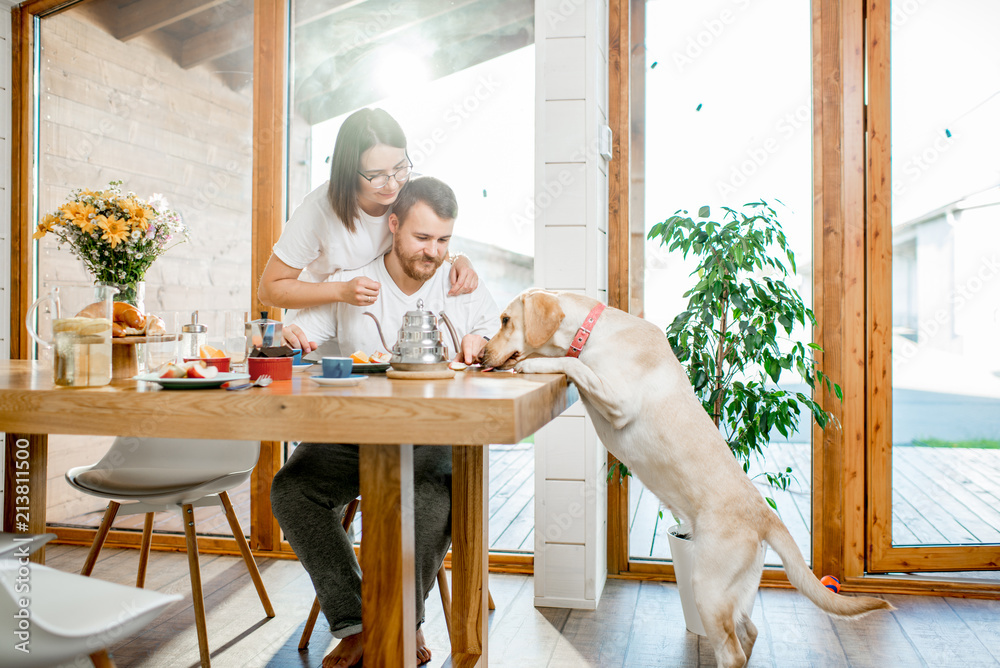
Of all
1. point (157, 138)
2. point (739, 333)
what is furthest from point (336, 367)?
point (157, 138)

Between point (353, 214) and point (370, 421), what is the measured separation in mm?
1299

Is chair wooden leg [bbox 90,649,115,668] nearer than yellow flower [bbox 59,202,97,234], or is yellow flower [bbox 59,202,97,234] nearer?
chair wooden leg [bbox 90,649,115,668]

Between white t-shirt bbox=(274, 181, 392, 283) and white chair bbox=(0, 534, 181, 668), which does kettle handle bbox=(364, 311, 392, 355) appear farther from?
white chair bbox=(0, 534, 181, 668)

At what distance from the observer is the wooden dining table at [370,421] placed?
937 millimetres

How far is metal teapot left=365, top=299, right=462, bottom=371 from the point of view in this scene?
1355mm

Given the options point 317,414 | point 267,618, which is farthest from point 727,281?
point 267,618

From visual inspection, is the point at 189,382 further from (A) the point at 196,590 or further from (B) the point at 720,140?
(B) the point at 720,140

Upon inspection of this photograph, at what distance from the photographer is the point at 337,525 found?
1.66 meters

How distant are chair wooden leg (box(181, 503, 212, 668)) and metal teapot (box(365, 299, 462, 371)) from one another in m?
1.00

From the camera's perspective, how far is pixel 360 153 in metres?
2.12

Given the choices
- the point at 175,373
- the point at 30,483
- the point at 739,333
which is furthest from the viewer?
the point at 739,333

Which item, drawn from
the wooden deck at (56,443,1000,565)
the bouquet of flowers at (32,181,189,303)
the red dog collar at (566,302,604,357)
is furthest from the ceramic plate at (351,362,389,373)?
the wooden deck at (56,443,1000,565)

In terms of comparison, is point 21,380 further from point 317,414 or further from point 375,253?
point 375,253

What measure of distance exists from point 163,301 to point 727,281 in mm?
2421
